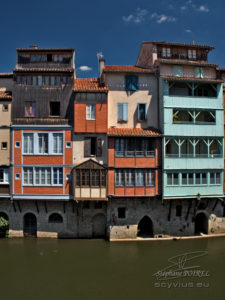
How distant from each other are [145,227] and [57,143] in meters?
13.7

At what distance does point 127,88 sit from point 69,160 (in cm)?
965

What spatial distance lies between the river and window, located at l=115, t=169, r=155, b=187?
598cm

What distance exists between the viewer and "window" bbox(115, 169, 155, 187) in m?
21.9

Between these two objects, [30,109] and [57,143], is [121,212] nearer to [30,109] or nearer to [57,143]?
[57,143]

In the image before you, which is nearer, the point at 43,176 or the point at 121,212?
the point at 43,176

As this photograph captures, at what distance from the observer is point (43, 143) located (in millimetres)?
21891

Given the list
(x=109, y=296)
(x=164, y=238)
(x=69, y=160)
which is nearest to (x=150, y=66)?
(x=69, y=160)

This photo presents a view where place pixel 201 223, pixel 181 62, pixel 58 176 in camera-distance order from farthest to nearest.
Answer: pixel 201 223 → pixel 181 62 → pixel 58 176

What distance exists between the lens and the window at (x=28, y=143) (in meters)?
21.8

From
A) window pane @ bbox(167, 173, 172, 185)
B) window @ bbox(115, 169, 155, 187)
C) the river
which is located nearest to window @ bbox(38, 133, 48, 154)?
window @ bbox(115, 169, 155, 187)

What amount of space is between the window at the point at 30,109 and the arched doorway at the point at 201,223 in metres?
21.6

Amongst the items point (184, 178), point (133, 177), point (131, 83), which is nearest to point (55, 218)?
point (133, 177)

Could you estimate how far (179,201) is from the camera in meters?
23.2

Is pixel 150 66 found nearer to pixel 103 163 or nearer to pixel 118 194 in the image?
pixel 103 163
